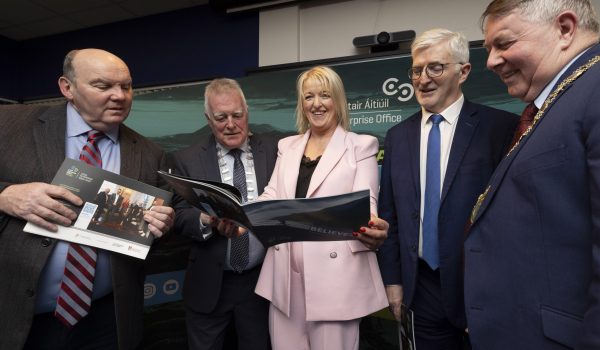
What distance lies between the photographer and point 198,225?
6.01 feet

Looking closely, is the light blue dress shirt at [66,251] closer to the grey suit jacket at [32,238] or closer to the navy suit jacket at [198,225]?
the grey suit jacket at [32,238]

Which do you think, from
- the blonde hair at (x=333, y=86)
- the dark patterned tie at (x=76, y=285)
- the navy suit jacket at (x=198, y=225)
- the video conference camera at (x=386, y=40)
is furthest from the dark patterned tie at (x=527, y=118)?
the video conference camera at (x=386, y=40)

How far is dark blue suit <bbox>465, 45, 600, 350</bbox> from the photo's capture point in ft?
2.76

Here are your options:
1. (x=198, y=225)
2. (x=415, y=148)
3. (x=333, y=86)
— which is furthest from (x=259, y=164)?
(x=415, y=148)

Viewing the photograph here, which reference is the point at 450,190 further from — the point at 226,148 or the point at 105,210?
the point at 105,210

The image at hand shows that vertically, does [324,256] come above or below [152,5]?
below

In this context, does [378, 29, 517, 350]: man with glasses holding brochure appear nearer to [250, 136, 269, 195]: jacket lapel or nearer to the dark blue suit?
the dark blue suit

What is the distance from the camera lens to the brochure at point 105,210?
1.37 metres

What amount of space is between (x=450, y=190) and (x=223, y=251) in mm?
1070

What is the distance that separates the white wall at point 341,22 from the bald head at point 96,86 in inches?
105

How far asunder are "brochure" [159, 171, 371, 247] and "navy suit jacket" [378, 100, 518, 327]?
39 cm

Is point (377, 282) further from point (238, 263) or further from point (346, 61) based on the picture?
point (346, 61)

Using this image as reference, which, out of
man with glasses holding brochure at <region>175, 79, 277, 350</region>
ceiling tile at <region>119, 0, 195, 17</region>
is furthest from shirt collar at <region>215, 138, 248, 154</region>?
ceiling tile at <region>119, 0, 195, 17</region>

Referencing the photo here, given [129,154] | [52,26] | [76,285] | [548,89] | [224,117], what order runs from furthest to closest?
[52,26], [224,117], [129,154], [76,285], [548,89]
